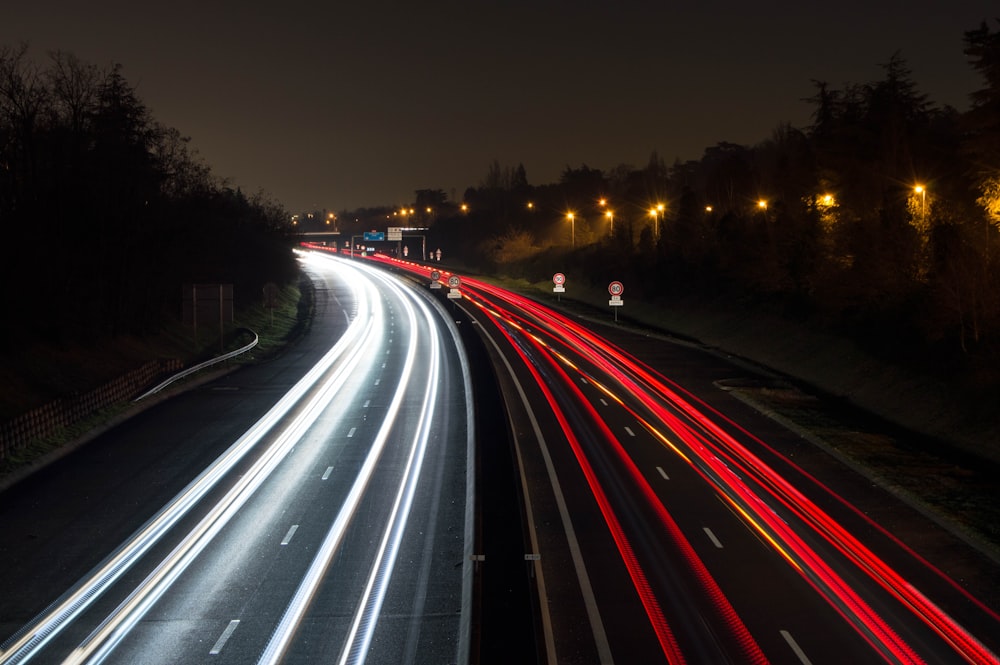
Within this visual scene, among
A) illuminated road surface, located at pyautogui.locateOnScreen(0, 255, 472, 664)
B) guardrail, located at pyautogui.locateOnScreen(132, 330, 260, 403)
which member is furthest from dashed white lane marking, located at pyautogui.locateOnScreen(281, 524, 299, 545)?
guardrail, located at pyautogui.locateOnScreen(132, 330, 260, 403)

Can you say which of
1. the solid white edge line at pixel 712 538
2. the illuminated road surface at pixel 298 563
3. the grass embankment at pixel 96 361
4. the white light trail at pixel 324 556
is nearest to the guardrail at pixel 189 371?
the grass embankment at pixel 96 361

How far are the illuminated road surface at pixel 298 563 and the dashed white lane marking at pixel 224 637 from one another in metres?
0.03

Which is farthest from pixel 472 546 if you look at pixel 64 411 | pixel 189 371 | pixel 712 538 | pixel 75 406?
pixel 189 371

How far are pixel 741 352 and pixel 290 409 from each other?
1129 inches

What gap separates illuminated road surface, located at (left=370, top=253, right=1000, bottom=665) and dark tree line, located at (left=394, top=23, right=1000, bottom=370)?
13502 mm

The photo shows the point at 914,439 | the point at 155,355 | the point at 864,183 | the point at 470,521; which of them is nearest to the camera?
the point at 470,521

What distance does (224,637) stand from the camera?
498 inches

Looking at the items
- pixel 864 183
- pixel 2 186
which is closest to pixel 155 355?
pixel 2 186

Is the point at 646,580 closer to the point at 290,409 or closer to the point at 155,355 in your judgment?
the point at 290,409

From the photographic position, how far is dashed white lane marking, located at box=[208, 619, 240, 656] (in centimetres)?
1218

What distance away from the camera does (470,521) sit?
1828 cm

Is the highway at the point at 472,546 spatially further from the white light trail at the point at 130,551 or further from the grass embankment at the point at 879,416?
the grass embankment at the point at 879,416

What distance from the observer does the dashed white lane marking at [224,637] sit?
40.0 ft

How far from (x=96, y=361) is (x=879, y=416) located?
3360 centimetres
